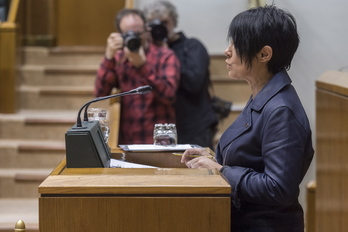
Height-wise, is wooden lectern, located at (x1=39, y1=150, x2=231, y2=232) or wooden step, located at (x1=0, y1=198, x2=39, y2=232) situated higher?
wooden lectern, located at (x1=39, y1=150, x2=231, y2=232)

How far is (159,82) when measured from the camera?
381cm

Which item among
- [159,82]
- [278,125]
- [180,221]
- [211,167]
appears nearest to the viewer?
[180,221]

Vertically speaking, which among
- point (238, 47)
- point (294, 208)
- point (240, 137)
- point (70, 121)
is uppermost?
point (238, 47)

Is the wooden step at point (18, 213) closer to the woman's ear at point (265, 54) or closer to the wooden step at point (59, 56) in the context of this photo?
the wooden step at point (59, 56)

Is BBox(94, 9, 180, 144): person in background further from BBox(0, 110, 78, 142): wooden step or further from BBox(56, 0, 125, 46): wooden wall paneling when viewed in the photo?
BBox(56, 0, 125, 46): wooden wall paneling

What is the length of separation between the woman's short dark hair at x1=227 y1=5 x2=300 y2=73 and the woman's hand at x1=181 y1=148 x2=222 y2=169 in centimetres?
30

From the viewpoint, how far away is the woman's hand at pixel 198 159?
202 cm

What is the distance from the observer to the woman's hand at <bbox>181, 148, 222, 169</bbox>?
2.02m

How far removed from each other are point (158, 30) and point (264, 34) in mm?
2155

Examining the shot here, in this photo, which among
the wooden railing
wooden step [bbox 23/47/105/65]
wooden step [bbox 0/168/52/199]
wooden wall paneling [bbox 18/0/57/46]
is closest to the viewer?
wooden step [bbox 0/168/52/199]

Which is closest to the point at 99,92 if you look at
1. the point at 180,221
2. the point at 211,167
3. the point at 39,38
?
the point at 211,167

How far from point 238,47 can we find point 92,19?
547 cm

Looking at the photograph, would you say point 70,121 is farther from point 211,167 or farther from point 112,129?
point 211,167

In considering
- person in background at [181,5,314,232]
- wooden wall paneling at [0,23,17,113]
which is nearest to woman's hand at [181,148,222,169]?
person in background at [181,5,314,232]
